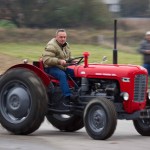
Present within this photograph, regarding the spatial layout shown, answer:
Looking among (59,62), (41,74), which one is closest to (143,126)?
(59,62)

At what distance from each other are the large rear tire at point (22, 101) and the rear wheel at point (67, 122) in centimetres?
96

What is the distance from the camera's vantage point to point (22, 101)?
12453mm

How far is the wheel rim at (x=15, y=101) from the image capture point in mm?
12438

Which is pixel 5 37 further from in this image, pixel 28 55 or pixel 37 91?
pixel 37 91

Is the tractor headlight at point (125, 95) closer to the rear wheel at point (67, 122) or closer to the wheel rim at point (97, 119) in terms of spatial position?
the wheel rim at point (97, 119)

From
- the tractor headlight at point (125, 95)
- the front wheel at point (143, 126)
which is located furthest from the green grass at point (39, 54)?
the tractor headlight at point (125, 95)

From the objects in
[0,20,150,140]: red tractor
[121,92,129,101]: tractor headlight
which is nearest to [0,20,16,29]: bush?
[0,20,150,140]: red tractor

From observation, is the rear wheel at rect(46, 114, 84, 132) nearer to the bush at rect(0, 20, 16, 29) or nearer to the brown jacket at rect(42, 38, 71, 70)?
the brown jacket at rect(42, 38, 71, 70)

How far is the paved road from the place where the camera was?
10.9 meters

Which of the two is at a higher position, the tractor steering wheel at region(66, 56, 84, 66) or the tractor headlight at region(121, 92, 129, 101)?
the tractor steering wheel at region(66, 56, 84, 66)

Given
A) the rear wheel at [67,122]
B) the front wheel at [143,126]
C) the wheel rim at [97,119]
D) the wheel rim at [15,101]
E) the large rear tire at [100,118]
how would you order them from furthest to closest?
the rear wheel at [67,122], the front wheel at [143,126], the wheel rim at [15,101], the wheel rim at [97,119], the large rear tire at [100,118]

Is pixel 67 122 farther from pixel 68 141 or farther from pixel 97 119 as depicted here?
pixel 68 141

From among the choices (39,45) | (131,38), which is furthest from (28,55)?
(131,38)

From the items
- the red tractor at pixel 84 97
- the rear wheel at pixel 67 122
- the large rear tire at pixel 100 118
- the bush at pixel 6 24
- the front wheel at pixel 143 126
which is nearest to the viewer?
the large rear tire at pixel 100 118
